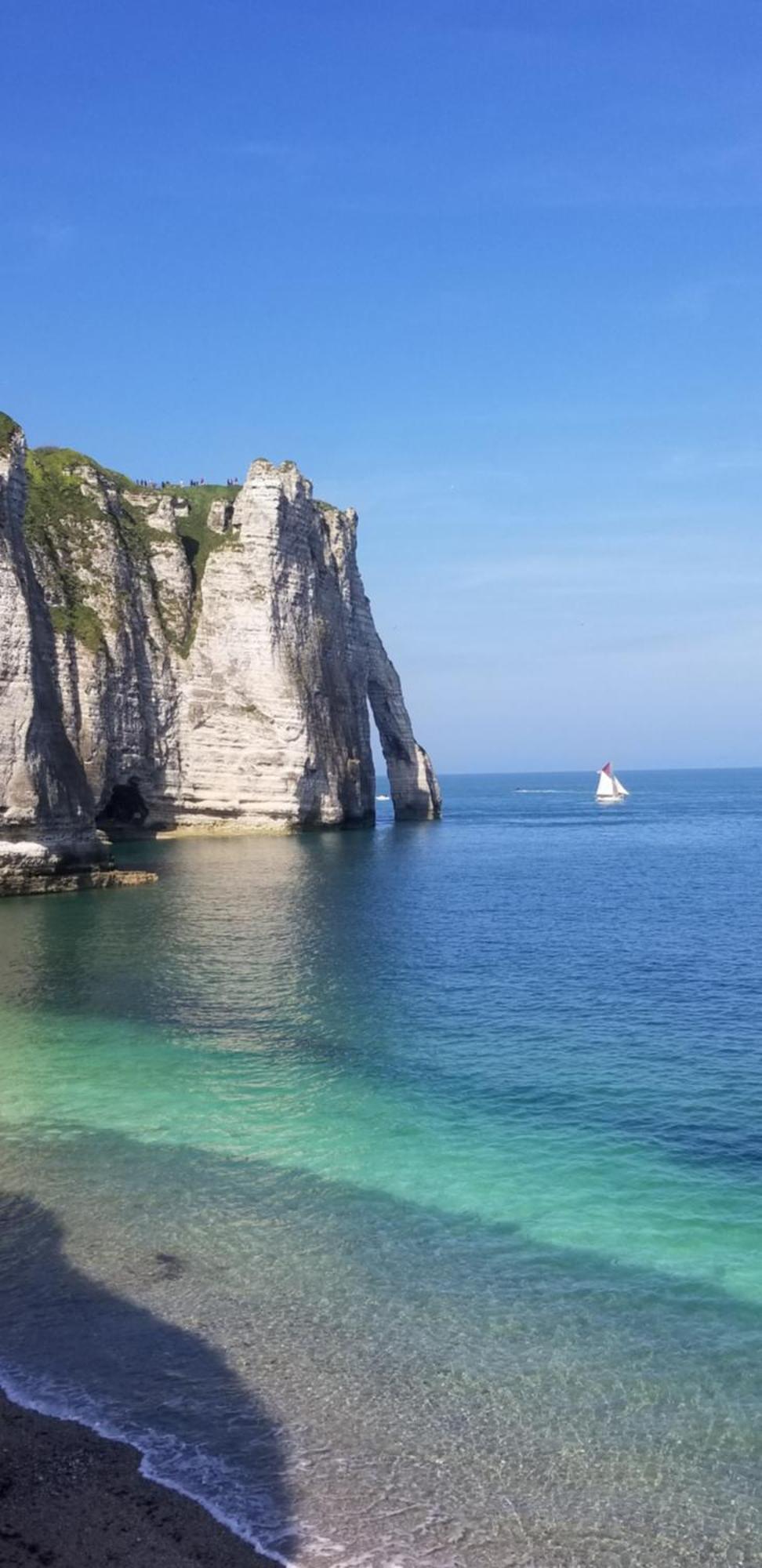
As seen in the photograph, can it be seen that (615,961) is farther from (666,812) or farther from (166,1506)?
(666,812)

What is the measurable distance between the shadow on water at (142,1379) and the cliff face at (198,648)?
61.6 metres

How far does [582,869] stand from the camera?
66.9m

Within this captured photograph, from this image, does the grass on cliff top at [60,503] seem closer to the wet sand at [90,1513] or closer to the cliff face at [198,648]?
the cliff face at [198,648]

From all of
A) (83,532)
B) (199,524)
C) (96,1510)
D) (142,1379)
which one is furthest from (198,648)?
(96,1510)

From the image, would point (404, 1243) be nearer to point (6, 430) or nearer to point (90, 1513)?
point (90, 1513)

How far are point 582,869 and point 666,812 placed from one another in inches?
2740

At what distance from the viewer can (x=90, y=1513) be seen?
9.23 meters

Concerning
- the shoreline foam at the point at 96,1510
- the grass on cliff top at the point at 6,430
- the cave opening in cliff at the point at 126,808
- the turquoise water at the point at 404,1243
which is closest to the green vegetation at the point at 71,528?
the cave opening in cliff at the point at 126,808

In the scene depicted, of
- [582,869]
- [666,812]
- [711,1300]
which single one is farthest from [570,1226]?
[666,812]

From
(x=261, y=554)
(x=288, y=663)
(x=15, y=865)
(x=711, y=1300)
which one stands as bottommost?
(x=711, y=1300)

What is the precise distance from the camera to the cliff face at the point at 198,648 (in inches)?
3059

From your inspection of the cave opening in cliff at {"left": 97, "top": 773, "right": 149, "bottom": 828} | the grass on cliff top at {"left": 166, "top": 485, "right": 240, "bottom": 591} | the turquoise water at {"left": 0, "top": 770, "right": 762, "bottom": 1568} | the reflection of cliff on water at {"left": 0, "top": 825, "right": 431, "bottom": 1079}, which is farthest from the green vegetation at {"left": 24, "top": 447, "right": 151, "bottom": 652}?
the turquoise water at {"left": 0, "top": 770, "right": 762, "bottom": 1568}

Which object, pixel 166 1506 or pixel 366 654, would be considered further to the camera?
pixel 366 654

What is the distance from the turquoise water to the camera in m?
9.91
